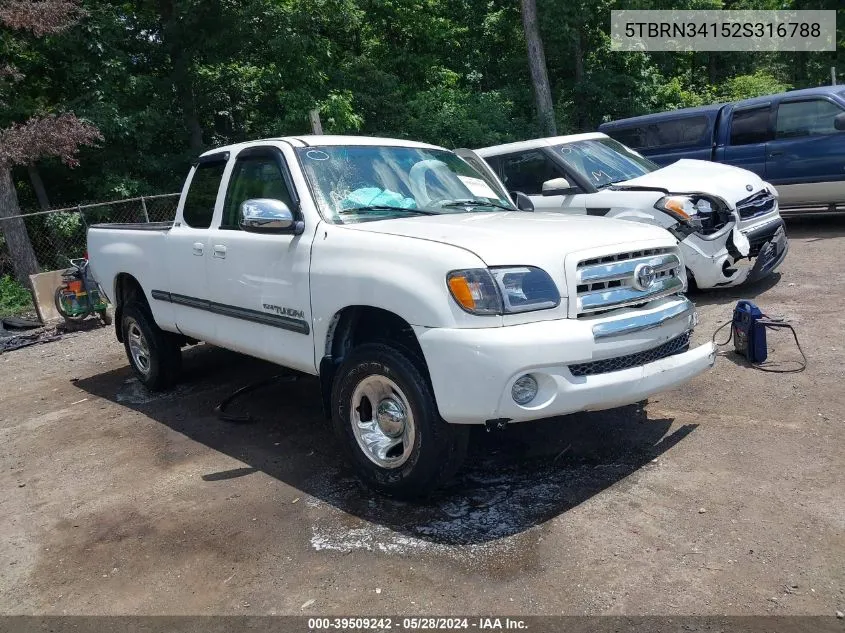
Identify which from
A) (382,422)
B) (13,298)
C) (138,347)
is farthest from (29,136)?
(382,422)

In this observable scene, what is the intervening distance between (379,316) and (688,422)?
7.22 ft

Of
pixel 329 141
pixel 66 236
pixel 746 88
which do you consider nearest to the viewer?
pixel 329 141

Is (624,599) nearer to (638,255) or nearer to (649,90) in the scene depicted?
(638,255)

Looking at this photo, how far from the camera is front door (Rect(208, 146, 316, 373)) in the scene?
4.45 metres

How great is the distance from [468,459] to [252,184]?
2439 millimetres

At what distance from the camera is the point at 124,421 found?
6004 millimetres

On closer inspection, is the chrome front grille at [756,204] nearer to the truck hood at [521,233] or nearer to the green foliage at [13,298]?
the truck hood at [521,233]

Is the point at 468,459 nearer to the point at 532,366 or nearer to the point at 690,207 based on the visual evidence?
the point at 532,366

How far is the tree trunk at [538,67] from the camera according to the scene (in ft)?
66.9

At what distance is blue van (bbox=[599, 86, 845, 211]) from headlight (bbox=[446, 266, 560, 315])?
8661 millimetres

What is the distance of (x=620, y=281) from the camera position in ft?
12.7


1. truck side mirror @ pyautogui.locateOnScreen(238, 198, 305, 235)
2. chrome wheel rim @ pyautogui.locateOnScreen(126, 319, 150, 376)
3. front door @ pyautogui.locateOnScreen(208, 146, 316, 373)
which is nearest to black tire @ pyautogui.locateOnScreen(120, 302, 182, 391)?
chrome wheel rim @ pyautogui.locateOnScreen(126, 319, 150, 376)

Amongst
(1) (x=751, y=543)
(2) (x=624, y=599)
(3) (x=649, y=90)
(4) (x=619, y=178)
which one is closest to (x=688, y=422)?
(1) (x=751, y=543)

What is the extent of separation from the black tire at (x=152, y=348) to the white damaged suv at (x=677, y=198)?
3.84 m
